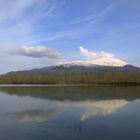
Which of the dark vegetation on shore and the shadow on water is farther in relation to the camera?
the dark vegetation on shore

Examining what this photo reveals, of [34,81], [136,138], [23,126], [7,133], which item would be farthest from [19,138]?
[34,81]

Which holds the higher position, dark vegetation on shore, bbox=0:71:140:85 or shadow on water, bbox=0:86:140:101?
dark vegetation on shore, bbox=0:71:140:85

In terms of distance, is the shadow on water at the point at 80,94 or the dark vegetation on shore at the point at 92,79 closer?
the shadow on water at the point at 80,94

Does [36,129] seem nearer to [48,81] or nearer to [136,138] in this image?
[136,138]

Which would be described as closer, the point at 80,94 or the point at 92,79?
the point at 80,94

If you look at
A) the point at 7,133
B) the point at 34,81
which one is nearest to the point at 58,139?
the point at 7,133

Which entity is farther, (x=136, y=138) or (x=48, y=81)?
(x=48, y=81)

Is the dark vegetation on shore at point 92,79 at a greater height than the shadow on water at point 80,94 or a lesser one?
greater

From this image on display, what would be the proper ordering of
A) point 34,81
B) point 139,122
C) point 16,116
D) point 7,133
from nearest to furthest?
point 7,133
point 139,122
point 16,116
point 34,81

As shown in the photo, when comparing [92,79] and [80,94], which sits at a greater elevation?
[92,79]

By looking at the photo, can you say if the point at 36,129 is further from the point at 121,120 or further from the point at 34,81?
the point at 34,81

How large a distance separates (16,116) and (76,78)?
11405cm

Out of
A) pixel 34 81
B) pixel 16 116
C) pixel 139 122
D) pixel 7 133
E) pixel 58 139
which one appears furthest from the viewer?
pixel 34 81

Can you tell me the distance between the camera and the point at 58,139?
13.5m
